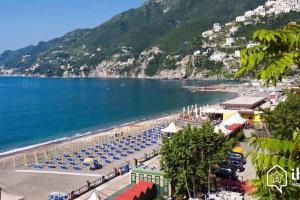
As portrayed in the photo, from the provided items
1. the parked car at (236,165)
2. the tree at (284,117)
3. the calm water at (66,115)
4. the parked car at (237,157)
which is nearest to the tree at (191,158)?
the tree at (284,117)

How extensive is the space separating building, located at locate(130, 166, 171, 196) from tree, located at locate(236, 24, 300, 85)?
2246 cm

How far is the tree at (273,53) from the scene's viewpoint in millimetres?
3635

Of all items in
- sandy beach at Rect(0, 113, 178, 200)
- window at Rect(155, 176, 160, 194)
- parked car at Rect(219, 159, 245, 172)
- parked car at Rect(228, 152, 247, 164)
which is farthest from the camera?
parked car at Rect(228, 152, 247, 164)

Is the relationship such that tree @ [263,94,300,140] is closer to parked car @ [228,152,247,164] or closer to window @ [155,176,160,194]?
parked car @ [228,152,247,164]

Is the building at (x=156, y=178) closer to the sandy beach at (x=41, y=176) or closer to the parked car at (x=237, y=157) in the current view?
the sandy beach at (x=41, y=176)

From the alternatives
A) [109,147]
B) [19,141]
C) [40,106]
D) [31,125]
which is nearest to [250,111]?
[109,147]

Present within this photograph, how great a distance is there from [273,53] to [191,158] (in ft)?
67.9

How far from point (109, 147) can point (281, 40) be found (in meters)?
48.2

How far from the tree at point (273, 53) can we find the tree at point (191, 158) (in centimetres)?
1994

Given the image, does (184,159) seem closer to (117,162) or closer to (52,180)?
(52,180)

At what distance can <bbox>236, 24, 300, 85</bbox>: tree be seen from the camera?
3635 millimetres

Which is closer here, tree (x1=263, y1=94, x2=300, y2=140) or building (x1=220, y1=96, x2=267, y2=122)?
tree (x1=263, y1=94, x2=300, y2=140)

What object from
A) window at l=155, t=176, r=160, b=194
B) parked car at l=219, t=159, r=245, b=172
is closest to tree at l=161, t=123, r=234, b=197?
window at l=155, t=176, r=160, b=194

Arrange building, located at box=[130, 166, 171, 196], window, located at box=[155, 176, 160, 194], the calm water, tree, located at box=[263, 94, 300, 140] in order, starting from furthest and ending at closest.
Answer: the calm water → tree, located at box=[263, 94, 300, 140] → window, located at box=[155, 176, 160, 194] → building, located at box=[130, 166, 171, 196]
